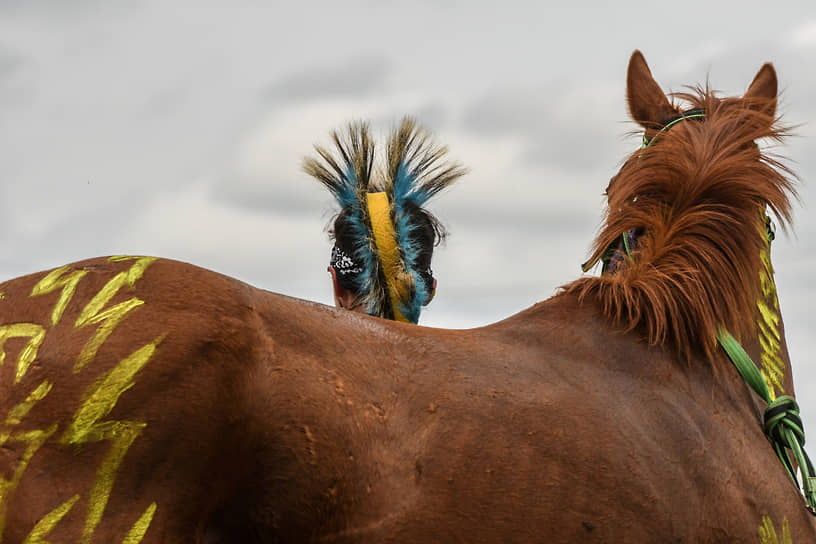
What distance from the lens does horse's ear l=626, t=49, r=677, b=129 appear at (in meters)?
3.88

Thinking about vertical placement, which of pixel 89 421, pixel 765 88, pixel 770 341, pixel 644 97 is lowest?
pixel 89 421

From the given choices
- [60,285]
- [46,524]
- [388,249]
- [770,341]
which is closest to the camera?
[46,524]

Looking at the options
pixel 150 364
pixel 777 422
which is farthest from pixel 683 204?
pixel 150 364

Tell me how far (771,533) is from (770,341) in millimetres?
895

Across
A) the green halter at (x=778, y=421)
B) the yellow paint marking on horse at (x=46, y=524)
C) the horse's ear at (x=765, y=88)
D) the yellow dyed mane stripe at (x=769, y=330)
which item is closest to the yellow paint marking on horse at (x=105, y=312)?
the yellow paint marking on horse at (x=46, y=524)

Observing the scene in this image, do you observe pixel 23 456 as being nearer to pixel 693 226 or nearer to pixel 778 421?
pixel 693 226

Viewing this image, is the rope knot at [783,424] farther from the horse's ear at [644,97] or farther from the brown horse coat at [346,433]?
the horse's ear at [644,97]

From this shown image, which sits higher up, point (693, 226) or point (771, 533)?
point (693, 226)

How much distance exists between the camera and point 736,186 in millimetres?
3473

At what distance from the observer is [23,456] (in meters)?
2.25

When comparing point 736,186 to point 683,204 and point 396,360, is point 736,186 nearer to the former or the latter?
point 683,204

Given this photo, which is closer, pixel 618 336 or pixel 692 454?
pixel 692 454

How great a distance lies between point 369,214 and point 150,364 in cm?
196

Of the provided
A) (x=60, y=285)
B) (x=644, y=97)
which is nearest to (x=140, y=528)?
(x=60, y=285)
